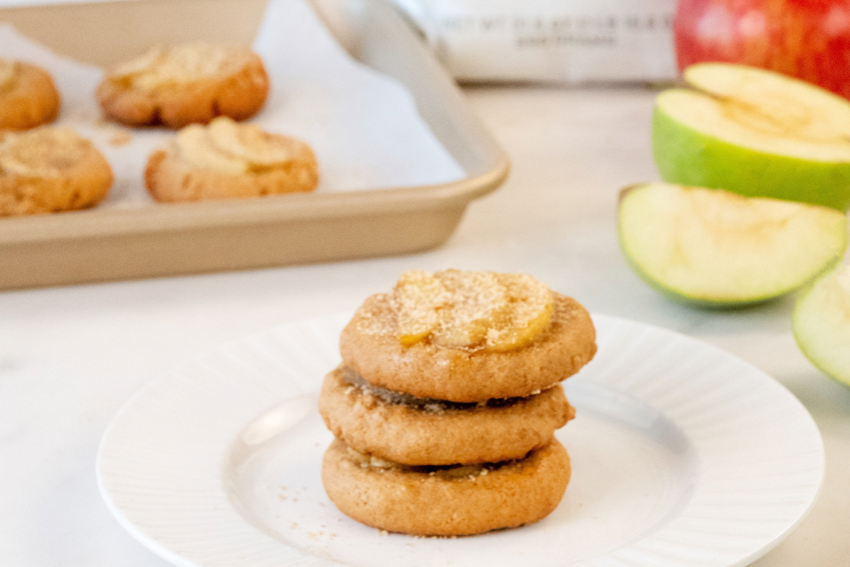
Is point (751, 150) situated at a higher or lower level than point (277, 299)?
higher

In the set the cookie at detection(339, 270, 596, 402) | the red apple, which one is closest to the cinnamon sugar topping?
the cookie at detection(339, 270, 596, 402)

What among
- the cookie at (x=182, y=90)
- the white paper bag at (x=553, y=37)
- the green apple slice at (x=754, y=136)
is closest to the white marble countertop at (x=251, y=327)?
the green apple slice at (x=754, y=136)

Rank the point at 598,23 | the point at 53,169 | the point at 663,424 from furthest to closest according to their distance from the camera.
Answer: the point at 598,23, the point at 53,169, the point at 663,424

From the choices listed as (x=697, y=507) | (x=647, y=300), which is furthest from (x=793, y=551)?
(x=647, y=300)

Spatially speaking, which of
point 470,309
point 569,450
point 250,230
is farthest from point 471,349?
point 250,230

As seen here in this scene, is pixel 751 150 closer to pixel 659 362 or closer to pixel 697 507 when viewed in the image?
pixel 659 362

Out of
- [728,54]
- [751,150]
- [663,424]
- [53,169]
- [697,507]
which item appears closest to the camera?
[697,507]

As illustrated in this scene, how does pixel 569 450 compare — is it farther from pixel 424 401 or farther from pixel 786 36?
pixel 786 36

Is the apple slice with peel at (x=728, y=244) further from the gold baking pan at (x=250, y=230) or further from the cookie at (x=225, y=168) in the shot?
the cookie at (x=225, y=168)
